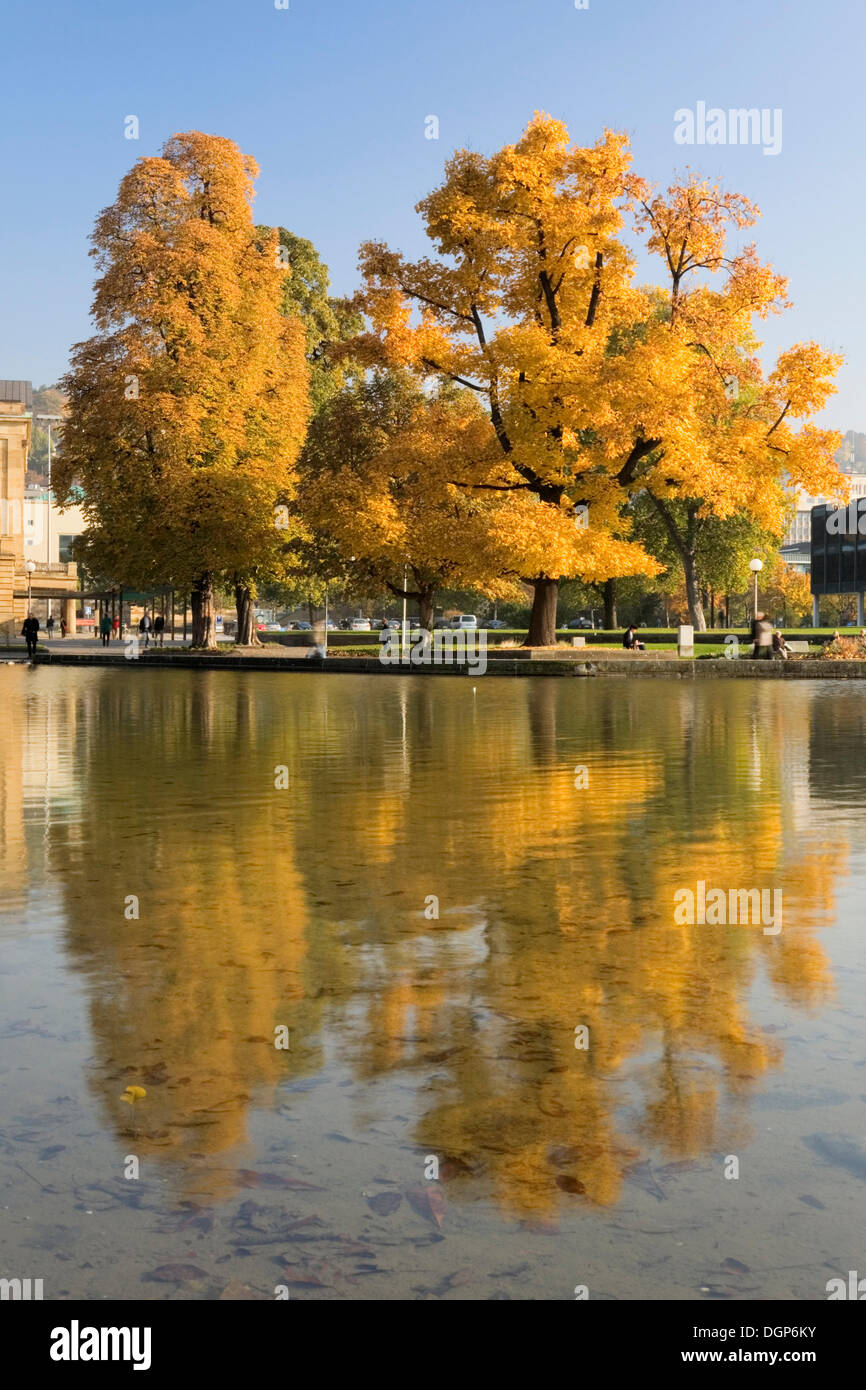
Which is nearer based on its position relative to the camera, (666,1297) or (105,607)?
(666,1297)

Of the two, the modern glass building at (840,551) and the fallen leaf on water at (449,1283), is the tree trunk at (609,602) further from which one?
the fallen leaf on water at (449,1283)

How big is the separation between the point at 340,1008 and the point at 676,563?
2681 inches

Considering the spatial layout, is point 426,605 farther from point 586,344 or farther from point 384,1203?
point 384,1203

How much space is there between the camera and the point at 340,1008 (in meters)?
5.87

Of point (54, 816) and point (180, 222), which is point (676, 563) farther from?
point (54, 816)

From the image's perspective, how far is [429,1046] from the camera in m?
5.32

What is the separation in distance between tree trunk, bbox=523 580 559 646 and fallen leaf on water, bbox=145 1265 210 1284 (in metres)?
39.7

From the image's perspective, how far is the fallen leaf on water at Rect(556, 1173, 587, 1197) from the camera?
394 cm

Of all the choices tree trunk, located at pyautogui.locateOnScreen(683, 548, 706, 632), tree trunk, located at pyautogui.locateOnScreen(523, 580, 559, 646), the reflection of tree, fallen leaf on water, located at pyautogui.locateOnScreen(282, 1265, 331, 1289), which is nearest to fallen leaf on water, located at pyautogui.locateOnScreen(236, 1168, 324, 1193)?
the reflection of tree

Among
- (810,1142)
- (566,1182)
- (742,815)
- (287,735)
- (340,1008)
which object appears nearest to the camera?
(566,1182)

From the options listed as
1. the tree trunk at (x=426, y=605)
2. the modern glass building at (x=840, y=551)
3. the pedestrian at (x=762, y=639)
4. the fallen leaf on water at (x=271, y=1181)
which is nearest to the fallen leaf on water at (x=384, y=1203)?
the fallen leaf on water at (x=271, y=1181)

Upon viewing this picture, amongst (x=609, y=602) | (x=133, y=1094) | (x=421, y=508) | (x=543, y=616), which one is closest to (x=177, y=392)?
(x=421, y=508)

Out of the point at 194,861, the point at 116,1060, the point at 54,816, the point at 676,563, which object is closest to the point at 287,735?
the point at 54,816

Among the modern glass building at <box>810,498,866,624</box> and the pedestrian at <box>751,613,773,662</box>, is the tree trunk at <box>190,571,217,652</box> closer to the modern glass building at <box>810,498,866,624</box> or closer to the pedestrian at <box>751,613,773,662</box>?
the pedestrian at <box>751,613,773,662</box>
